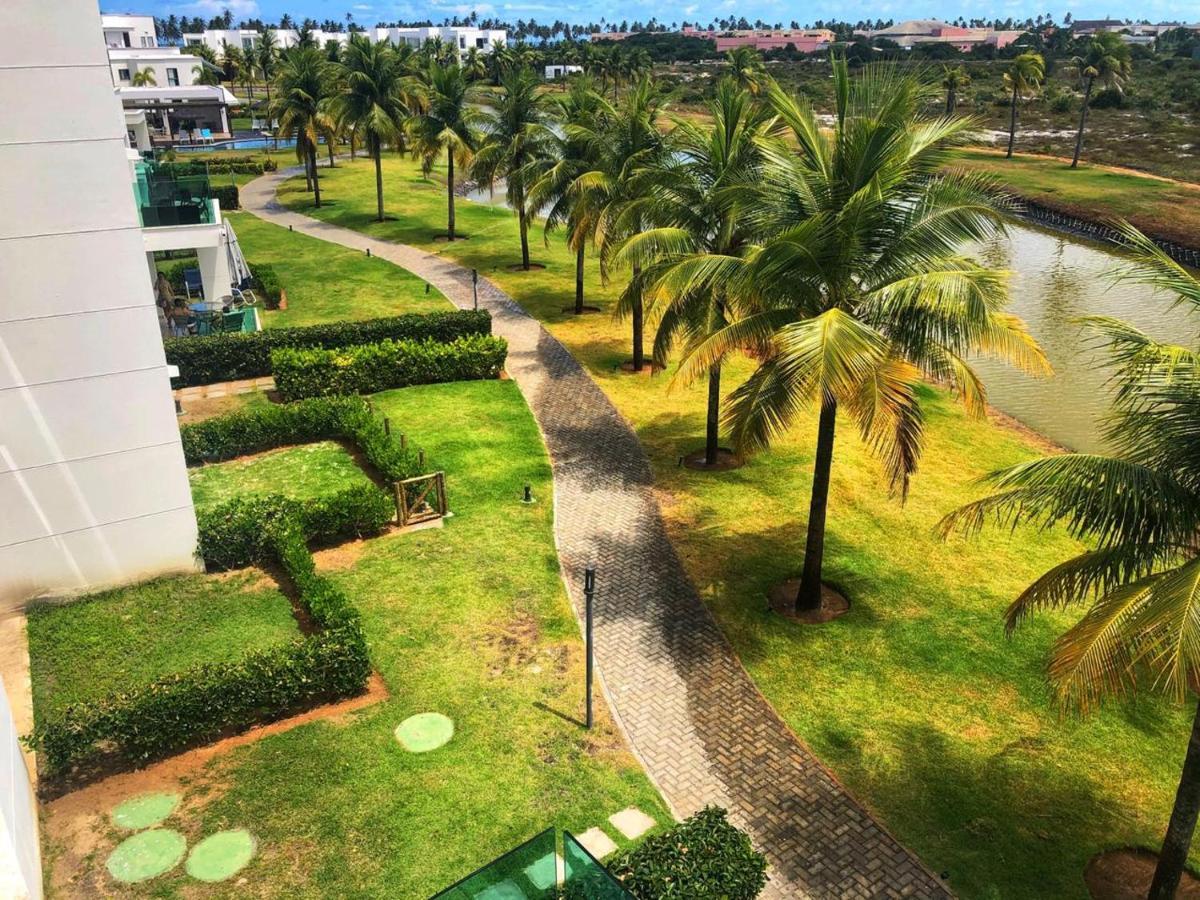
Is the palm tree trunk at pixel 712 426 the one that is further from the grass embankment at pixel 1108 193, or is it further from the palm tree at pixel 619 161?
the grass embankment at pixel 1108 193

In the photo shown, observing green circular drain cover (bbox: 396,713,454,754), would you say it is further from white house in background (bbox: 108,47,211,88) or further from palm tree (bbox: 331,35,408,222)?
white house in background (bbox: 108,47,211,88)

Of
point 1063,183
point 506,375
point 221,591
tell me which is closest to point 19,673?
point 221,591

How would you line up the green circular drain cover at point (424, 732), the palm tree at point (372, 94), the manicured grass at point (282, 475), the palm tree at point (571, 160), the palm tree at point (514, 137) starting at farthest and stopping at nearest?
1. the palm tree at point (372, 94)
2. the palm tree at point (514, 137)
3. the palm tree at point (571, 160)
4. the manicured grass at point (282, 475)
5. the green circular drain cover at point (424, 732)

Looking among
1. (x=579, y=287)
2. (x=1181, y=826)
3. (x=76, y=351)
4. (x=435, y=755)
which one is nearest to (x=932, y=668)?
(x=1181, y=826)

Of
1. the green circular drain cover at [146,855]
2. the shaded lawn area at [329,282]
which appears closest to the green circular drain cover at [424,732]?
the green circular drain cover at [146,855]

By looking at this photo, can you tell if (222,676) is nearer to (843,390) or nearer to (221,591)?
(221,591)
